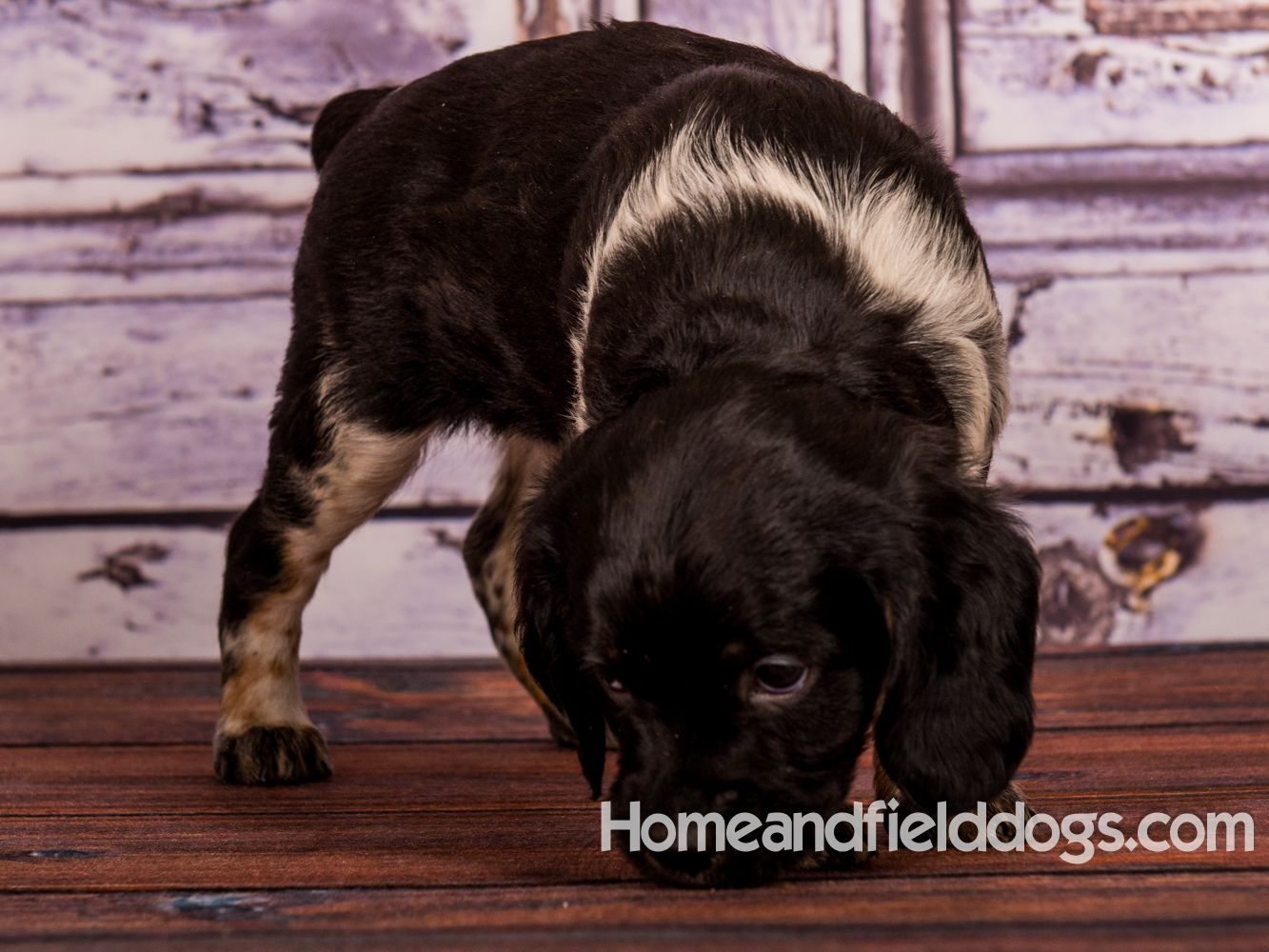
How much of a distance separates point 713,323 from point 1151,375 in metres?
2.72

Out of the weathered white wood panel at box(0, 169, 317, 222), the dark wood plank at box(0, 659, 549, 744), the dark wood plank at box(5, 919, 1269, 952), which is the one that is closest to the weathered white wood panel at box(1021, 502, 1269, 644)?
the dark wood plank at box(0, 659, 549, 744)

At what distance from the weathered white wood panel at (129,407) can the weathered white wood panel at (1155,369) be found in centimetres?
177

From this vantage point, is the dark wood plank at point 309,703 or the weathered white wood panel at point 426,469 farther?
the weathered white wood panel at point 426,469

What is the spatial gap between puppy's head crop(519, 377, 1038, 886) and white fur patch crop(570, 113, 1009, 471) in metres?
0.29

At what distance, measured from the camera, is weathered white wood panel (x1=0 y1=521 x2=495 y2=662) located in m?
4.66

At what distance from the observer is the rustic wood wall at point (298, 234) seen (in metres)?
4.44

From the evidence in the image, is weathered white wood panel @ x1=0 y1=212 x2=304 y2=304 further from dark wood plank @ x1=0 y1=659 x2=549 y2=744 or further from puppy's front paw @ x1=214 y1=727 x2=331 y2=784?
puppy's front paw @ x1=214 y1=727 x2=331 y2=784

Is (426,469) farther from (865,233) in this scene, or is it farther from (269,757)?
(865,233)

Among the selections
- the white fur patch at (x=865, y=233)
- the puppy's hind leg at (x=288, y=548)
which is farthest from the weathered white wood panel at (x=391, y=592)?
the white fur patch at (x=865, y=233)

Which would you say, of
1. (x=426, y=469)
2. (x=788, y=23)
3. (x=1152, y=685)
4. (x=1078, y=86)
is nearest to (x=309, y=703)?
(x=426, y=469)

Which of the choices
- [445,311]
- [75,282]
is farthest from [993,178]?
[75,282]

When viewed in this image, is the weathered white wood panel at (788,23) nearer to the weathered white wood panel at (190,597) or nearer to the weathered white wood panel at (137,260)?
the weathered white wood panel at (137,260)

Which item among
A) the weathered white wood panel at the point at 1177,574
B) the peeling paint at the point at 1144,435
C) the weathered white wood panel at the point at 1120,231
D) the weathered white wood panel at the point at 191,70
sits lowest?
the weathered white wood panel at the point at 1177,574

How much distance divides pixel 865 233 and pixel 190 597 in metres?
3.11
